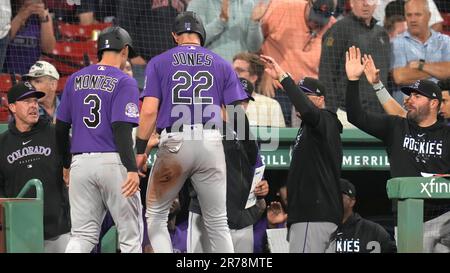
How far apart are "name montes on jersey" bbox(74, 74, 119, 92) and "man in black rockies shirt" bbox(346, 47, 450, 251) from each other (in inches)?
73.6

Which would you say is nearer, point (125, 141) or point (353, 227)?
point (125, 141)

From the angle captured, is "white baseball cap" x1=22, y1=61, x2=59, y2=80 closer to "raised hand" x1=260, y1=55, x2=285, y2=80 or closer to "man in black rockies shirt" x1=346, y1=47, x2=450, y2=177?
"raised hand" x1=260, y1=55, x2=285, y2=80

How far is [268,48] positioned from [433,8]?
73.5 inches

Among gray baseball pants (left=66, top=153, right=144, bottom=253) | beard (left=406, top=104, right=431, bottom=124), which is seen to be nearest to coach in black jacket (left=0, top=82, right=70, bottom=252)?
gray baseball pants (left=66, top=153, right=144, bottom=253)

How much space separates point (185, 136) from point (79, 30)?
3621 mm

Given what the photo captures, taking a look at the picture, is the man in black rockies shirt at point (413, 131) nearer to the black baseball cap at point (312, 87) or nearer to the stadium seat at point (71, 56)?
the black baseball cap at point (312, 87)

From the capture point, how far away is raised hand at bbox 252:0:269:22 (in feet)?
31.4

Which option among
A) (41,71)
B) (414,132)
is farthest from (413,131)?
(41,71)

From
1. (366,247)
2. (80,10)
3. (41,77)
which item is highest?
(80,10)

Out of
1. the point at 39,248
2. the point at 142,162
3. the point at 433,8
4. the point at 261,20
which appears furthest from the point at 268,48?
the point at 39,248

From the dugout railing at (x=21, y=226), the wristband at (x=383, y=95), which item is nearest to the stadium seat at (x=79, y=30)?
the wristband at (x=383, y=95)

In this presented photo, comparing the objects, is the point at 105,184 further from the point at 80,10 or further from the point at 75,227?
the point at 80,10

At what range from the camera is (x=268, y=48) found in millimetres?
9562

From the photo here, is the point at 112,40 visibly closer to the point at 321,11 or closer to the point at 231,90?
the point at 231,90
